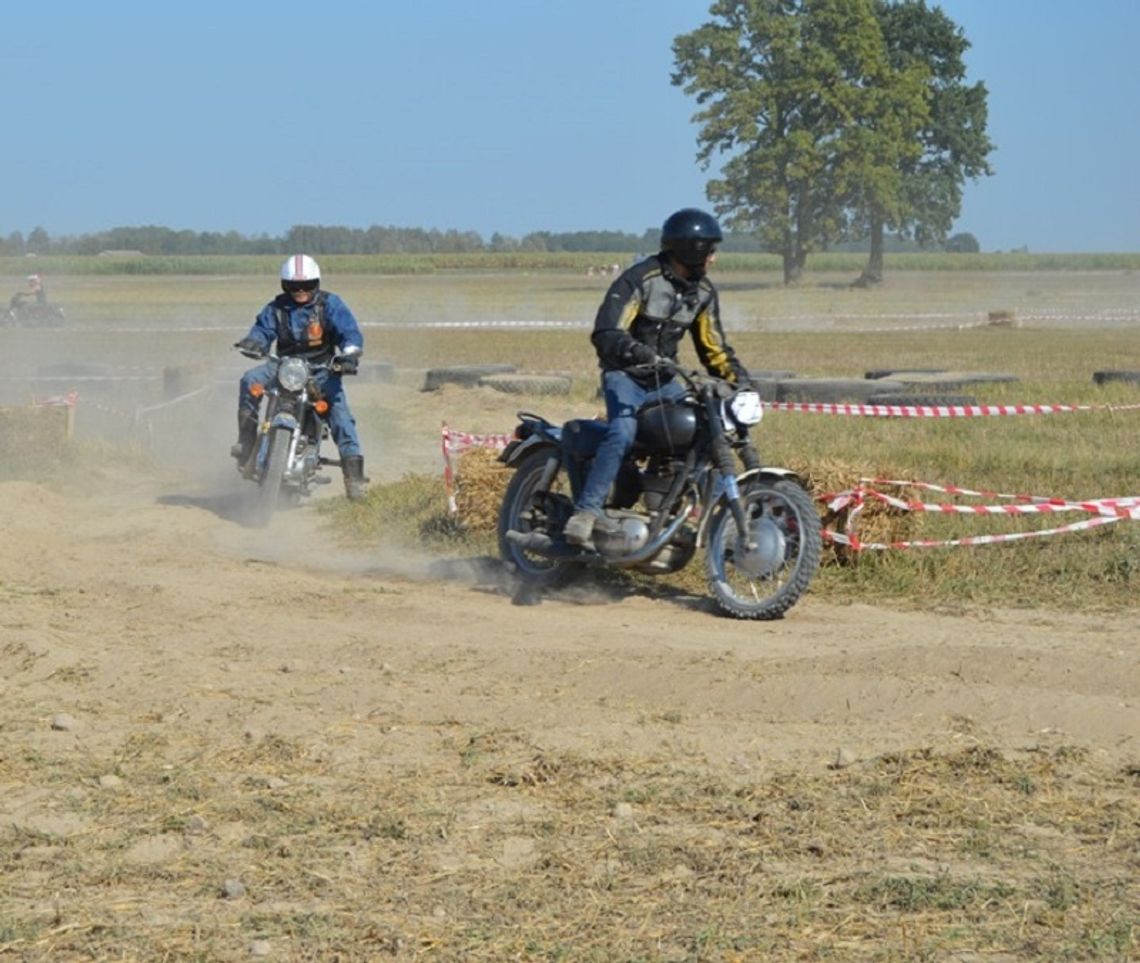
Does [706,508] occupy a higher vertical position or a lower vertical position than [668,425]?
lower

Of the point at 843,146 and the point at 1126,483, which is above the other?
the point at 843,146

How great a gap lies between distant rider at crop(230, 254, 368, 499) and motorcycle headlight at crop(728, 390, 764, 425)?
4934 millimetres

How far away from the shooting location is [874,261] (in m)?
84.3

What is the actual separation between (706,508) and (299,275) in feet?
17.1

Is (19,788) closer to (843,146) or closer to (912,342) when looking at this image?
(912,342)

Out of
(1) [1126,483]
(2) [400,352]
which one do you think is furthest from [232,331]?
(1) [1126,483]

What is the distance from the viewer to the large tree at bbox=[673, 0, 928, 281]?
263 ft

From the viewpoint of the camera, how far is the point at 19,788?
Answer: 5918 millimetres

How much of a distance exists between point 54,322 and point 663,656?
32.1m

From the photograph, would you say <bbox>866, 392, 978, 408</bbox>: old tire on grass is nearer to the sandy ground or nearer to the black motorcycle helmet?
the sandy ground

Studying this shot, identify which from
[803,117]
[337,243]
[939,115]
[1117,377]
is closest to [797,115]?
[803,117]

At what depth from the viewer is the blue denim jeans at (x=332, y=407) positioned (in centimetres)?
1310

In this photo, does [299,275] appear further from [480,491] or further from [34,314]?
[34,314]

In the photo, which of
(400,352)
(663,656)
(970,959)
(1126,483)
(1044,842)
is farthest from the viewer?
(400,352)
